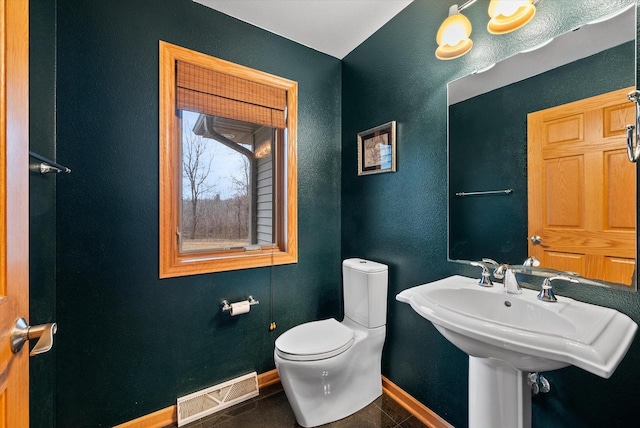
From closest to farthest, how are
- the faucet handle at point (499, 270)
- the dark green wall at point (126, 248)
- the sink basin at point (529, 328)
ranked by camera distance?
1. the sink basin at point (529, 328)
2. the faucet handle at point (499, 270)
3. the dark green wall at point (126, 248)

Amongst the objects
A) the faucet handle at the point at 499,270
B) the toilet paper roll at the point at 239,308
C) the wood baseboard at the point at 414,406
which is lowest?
the wood baseboard at the point at 414,406

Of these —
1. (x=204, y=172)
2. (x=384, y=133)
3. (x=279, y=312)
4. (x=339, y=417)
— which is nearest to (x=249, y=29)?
(x=204, y=172)

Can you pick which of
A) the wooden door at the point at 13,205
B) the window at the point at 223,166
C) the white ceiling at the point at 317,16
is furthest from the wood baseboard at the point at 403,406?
the white ceiling at the point at 317,16

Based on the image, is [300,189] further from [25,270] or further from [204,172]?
[25,270]

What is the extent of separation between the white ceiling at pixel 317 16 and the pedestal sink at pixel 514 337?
1.67 meters

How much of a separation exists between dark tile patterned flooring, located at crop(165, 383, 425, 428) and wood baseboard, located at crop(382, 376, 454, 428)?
0.03m

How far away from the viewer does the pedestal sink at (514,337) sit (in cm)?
74

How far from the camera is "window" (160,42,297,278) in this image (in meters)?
1.61

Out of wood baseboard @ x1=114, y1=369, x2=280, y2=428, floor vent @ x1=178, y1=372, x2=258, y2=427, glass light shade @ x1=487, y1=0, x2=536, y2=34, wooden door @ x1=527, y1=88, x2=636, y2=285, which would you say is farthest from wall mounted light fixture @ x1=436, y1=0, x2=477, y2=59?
wood baseboard @ x1=114, y1=369, x2=280, y2=428

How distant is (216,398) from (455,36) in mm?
2342

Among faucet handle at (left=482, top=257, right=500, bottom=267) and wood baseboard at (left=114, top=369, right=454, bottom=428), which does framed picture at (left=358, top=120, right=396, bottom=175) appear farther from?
wood baseboard at (left=114, top=369, right=454, bottom=428)

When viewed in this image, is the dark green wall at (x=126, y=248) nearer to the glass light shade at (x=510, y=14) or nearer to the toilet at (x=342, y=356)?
the toilet at (x=342, y=356)

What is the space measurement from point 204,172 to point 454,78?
62.0 inches

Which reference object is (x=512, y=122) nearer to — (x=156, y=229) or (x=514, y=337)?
(x=514, y=337)
